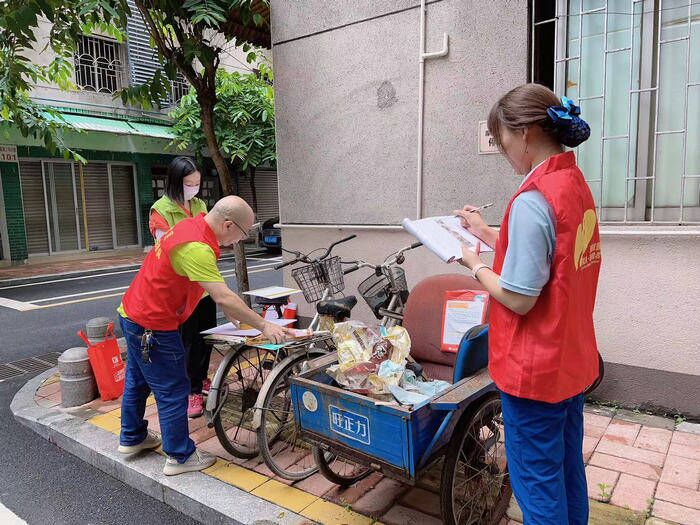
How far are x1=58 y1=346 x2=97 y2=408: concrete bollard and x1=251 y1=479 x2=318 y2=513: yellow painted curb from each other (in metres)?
2.08

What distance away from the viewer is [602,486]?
2.83 m

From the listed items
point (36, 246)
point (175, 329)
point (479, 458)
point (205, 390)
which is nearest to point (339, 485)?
point (479, 458)

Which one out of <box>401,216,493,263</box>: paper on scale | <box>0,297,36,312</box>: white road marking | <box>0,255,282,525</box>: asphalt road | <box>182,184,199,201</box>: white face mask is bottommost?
<box>0,255,282,525</box>: asphalt road

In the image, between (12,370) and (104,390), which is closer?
(104,390)

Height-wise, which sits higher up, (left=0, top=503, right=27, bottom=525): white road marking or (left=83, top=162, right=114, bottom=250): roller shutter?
(left=83, top=162, right=114, bottom=250): roller shutter

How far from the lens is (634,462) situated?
3059 millimetres

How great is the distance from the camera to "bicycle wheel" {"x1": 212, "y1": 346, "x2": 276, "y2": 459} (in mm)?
3301

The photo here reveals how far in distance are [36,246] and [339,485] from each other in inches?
566

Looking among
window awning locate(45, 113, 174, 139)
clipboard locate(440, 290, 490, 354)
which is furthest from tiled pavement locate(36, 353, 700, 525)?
window awning locate(45, 113, 174, 139)

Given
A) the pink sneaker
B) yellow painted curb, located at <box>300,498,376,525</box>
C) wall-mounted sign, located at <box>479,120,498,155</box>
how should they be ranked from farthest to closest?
wall-mounted sign, located at <box>479,120,498,155</box> → the pink sneaker → yellow painted curb, located at <box>300,498,376,525</box>

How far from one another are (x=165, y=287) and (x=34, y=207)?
13679 mm

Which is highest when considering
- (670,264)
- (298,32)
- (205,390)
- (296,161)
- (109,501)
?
(298,32)

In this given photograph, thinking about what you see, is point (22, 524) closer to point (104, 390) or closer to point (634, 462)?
point (104, 390)

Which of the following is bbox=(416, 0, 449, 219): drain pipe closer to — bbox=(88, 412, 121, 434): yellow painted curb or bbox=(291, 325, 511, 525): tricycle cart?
bbox=(291, 325, 511, 525): tricycle cart
